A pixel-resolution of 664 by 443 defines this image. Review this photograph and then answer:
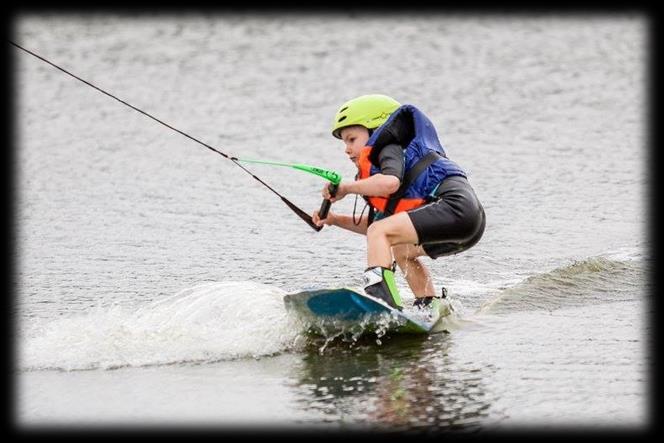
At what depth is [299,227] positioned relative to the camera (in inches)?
477

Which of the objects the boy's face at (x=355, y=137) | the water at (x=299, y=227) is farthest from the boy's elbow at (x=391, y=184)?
the water at (x=299, y=227)

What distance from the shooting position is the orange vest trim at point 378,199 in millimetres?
8125

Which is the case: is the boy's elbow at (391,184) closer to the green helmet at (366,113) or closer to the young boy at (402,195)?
the young boy at (402,195)

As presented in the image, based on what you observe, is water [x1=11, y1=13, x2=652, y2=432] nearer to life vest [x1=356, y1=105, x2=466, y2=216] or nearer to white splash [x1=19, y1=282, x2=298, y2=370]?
white splash [x1=19, y1=282, x2=298, y2=370]

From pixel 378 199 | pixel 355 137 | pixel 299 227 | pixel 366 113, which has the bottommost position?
pixel 299 227

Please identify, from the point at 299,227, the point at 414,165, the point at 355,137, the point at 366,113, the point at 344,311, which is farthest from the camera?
the point at 299,227

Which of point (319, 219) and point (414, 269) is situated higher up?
point (319, 219)

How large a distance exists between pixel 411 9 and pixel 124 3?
560 centimetres

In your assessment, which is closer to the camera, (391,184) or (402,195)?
(391,184)

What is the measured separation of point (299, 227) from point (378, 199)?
12.8 ft

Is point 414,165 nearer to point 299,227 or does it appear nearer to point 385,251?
point 385,251

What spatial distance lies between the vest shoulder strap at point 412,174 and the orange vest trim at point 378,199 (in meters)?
0.03

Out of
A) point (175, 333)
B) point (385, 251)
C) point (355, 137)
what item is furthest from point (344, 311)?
point (355, 137)

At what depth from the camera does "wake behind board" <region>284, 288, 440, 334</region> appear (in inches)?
302
